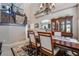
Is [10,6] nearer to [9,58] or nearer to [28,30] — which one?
[28,30]

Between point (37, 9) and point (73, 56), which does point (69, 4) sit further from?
point (73, 56)

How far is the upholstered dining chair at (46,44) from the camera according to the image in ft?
6.93

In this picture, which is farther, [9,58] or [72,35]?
[9,58]

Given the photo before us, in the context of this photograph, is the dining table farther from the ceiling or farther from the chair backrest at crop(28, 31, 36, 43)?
the ceiling

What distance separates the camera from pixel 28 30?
2.20 m

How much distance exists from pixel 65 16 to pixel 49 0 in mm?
397

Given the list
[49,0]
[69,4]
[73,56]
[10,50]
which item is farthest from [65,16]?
[10,50]

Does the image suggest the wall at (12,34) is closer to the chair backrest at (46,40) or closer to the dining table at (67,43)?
the chair backrest at (46,40)

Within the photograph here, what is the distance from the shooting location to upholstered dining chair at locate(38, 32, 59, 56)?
6.93 feet

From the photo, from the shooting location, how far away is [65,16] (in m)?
2.11

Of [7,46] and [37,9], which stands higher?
[37,9]

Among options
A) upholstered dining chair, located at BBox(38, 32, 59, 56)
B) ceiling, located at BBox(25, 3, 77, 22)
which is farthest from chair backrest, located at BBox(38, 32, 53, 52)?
ceiling, located at BBox(25, 3, 77, 22)

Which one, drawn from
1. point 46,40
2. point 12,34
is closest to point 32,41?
point 46,40

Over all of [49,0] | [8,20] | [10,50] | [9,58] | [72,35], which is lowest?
[9,58]
